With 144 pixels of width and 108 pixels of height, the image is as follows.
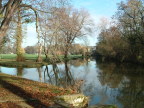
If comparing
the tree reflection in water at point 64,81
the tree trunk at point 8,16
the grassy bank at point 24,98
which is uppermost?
the tree trunk at point 8,16

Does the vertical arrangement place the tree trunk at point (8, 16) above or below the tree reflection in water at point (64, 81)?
above

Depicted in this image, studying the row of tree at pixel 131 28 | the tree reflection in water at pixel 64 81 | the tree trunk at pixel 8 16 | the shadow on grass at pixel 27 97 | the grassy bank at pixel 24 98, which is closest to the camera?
the tree trunk at pixel 8 16

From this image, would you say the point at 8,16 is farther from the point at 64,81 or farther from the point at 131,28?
the point at 131,28

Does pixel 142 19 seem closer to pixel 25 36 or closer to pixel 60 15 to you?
pixel 25 36

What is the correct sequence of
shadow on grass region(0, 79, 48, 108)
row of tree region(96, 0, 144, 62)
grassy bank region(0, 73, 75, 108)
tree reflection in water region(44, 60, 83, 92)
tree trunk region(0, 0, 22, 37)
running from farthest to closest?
row of tree region(96, 0, 144, 62)
tree reflection in water region(44, 60, 83, 92)
shadow on grass region(0, 79, 48, 108)
grassy bank region(0, 73, 75, 108)
tree trunk region(0, 0, 22, 37)

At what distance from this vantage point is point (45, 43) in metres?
12.0

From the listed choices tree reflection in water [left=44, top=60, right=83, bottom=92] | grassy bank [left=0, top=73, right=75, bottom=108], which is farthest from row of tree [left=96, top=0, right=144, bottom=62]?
grassy bank [left=0, top=73, right=75, bottom=108]

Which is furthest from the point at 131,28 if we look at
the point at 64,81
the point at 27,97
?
the point at 27,97

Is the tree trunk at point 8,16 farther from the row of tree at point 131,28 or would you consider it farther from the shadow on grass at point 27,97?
the row of tree at point 131,28

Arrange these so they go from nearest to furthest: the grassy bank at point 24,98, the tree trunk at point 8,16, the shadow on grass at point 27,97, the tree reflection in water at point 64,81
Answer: the tree trunk at point 8,16
the grassy bank at point 24,98
the shadow on grass at point 27,97
the tree reflection in water at point 64,81

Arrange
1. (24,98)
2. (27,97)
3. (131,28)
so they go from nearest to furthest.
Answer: (24,98) < (27,97) < (131,28)

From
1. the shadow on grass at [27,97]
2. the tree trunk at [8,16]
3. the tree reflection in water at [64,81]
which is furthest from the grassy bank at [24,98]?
the tree reflection in water at [64,81]

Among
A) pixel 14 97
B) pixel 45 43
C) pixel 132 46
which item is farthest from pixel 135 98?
pixel 132 46

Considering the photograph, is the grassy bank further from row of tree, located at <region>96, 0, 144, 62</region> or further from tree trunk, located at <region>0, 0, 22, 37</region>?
row of tree, located at <region>96, 0, 144, 62</region>
